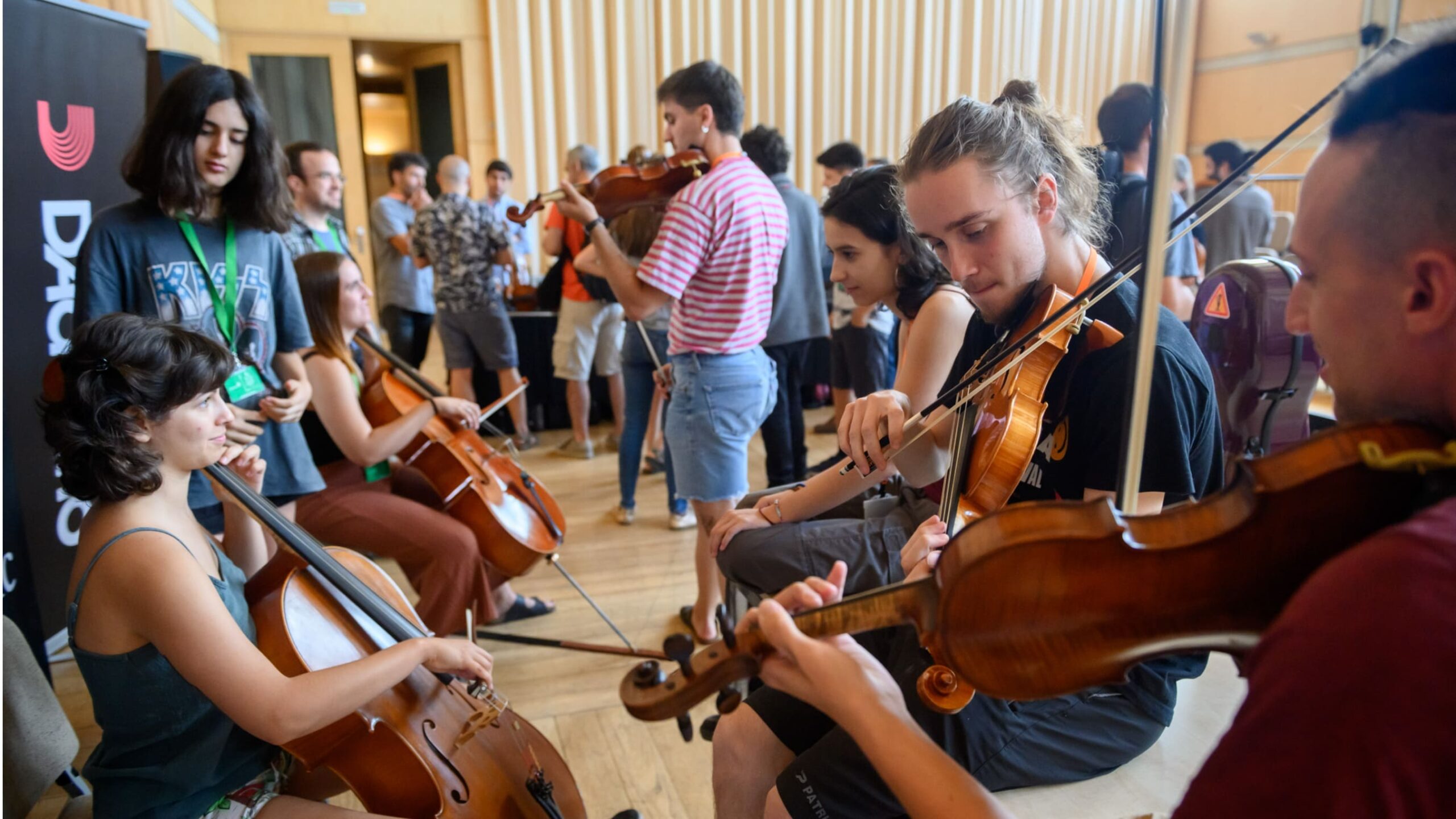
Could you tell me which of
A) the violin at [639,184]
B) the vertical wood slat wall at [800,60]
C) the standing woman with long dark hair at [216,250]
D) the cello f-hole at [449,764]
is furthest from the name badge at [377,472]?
the vertical wood slat wall at [800,60]

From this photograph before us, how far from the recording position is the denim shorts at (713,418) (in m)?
2.22

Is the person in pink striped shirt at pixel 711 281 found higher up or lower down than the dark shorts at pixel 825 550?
higher up

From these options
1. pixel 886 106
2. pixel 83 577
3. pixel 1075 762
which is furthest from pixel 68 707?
pixel 886 106

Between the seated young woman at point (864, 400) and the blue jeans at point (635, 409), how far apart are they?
1300 mm

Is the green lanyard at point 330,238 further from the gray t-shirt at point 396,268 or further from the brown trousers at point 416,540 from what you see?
the gray t-shirt at point 396,268

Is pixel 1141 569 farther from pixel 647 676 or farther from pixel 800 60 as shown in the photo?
pixel 800 60

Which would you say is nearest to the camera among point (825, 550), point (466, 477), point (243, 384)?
point (825, 550)

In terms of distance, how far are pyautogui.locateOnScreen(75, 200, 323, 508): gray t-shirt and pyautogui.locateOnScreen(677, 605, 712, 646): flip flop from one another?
109cm

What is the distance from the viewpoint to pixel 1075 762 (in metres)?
1.06

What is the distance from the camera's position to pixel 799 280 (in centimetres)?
314

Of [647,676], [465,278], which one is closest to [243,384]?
[647,676]

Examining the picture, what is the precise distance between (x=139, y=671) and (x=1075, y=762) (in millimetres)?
1203

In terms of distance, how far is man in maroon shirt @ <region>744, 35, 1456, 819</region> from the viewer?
1.43ft

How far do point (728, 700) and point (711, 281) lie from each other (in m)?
1.50
